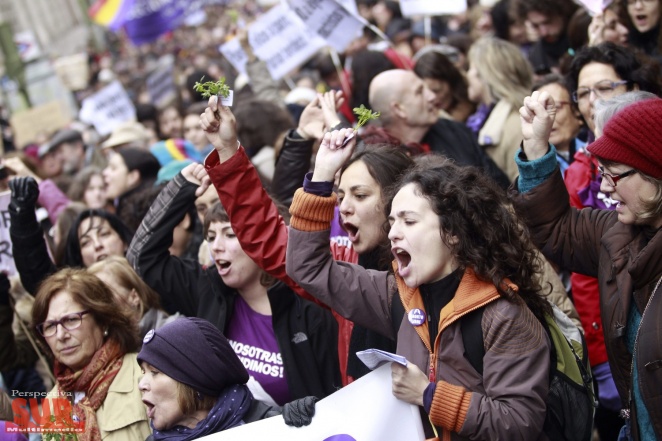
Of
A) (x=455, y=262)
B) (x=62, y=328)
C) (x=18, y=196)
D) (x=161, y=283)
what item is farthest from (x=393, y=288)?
(x=18, y=196)

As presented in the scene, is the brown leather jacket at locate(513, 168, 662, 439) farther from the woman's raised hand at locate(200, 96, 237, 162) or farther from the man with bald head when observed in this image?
the man with bald head

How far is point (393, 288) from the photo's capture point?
3576 millimetres

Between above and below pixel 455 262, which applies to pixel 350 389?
below

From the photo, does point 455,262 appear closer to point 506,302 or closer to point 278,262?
point 506,302

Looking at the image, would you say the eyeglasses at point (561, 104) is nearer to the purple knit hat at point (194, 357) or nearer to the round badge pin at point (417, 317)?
the round badge pin at point (417, 317)

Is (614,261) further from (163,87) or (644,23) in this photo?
(163,87)

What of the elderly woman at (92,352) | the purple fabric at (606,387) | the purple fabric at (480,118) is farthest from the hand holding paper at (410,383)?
the purple fabric at (480,118)

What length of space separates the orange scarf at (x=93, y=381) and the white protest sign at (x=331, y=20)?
3892 millimetres

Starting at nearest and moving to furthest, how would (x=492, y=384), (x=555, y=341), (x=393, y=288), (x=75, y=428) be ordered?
(x=492, y=384), (x=555, y=341), (x=393, y=288), (x=75, y=428)

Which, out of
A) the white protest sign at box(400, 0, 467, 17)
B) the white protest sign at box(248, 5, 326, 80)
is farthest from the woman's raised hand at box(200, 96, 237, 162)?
the white protest sign at box(400, 0, 467, 17)

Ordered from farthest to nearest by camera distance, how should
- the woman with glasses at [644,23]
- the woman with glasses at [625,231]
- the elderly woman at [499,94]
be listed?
the elderly woman at [499,94] < the woman with glasses at [644,23] < the woman with glasses at [625,231]

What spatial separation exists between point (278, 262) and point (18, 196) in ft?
6.50

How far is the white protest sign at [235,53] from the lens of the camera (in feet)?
29.4

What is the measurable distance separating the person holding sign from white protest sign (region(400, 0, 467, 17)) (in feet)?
16.4
